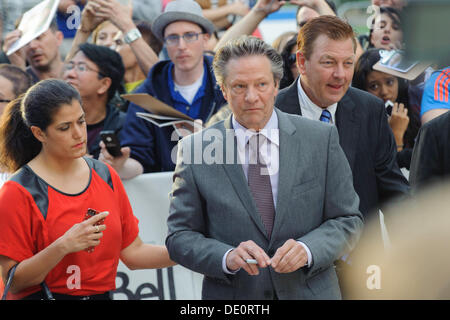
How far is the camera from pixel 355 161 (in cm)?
313

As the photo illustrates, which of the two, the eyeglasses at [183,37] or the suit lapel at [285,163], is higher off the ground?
the eyeglasses at [183,37]

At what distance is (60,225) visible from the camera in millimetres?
2602

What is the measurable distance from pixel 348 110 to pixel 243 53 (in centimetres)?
95

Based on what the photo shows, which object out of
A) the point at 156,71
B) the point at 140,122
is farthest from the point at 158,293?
the point at 156,71

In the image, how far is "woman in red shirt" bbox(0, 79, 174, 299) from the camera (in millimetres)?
2537

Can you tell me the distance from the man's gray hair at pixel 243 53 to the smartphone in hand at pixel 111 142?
1.50 meters

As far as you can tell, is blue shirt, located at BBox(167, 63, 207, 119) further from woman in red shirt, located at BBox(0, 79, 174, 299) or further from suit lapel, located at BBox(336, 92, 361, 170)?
woman in red shirt, located at BBox(0, 79, 174, 299)

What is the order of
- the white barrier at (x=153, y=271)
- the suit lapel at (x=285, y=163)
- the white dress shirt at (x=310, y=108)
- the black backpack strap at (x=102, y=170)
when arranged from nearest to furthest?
1. the suit lapel at (x=285, y=163)
2. the black backpack strap at (x=102, y=170)
3. the white dress shirt at (x=310, y=108)
4. the white barrier at (x=153, y=271)

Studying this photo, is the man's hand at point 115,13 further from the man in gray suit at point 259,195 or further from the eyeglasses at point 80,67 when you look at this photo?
the man in gray suit at point 259,195

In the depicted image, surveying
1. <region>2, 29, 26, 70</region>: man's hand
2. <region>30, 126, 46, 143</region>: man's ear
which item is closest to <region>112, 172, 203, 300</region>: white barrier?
<region>30, 126, 46, 143</region>: man's ear

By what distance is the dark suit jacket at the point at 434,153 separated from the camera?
248 cm

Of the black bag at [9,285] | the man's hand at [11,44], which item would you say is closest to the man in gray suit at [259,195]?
the black bag at [9,285]

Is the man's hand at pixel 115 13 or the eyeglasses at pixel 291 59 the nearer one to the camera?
the eyeglasses at pixel 291 59

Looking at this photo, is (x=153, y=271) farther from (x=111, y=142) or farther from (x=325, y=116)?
(x=325, y=116)
